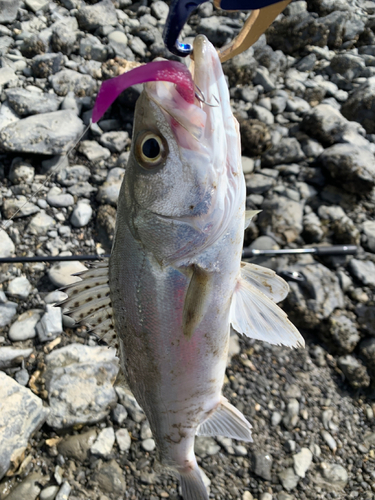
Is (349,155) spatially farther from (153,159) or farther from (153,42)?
(153,159)

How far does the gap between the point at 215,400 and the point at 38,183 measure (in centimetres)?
386

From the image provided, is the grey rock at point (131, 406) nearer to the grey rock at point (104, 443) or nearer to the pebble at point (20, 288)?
the grey rock at point (104, 443)

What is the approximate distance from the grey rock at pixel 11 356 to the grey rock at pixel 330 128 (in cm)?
504

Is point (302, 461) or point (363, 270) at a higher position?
point (363, 270)

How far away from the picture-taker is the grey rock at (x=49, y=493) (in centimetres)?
291

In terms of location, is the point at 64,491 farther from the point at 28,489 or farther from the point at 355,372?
the point at 355,372

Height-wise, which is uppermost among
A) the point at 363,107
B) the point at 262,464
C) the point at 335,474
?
the point at 363,107

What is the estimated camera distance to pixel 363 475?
350 centimetres

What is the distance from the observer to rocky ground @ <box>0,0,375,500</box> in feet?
10.5

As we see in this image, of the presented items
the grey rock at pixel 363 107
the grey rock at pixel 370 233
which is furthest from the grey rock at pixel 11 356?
the grey rock at pixel 363 107

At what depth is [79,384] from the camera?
131 inches

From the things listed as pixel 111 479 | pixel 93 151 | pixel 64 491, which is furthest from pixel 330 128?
pixel 64 491

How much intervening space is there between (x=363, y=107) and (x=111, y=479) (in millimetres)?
6353

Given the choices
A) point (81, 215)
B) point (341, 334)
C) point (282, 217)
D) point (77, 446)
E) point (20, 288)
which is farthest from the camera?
point (282, 217)
